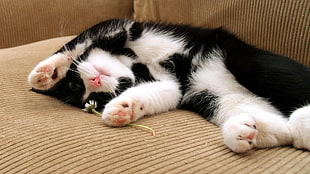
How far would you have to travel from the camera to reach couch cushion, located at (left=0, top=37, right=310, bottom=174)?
24.9 inches

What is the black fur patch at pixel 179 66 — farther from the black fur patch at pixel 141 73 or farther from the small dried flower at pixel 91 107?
the small dried flower at pixel 91 107

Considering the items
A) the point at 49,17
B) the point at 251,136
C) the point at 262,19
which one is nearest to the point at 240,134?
the point at 251,136

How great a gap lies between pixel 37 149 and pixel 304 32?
1.06 metres

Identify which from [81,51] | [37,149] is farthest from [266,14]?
[37,149]

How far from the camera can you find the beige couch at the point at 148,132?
64 cm

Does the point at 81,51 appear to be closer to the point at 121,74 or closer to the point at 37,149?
the point at 121,74

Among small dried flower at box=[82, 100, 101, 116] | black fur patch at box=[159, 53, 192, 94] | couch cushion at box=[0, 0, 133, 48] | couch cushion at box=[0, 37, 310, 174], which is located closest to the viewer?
couch cushion at box=[0, 37, 310, 174]

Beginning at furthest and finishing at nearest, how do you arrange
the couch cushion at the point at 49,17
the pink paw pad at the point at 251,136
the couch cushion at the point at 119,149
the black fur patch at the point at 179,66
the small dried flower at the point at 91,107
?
the couch cushion at the point at 49,17
the black fur patch at the point at 179,66
the small dried flower at the point at 91,107
the pink paw pad at the point at 251,136
the couch cushion at the point at 119,149

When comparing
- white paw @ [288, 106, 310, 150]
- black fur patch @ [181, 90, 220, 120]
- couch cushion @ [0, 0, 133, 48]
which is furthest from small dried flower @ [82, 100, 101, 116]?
couch cushion @ [0, 0, 133, 48]

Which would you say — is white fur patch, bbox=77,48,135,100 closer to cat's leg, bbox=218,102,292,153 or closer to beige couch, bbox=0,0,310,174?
beige couch, bbox=0,0,310,174

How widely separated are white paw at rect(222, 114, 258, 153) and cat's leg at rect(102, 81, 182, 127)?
268 millimetres

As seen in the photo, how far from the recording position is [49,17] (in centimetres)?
192

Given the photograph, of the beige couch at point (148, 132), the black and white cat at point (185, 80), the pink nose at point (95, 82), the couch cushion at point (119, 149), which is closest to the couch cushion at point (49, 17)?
the beige couch at point (148, 132)

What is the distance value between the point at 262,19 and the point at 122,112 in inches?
31.7
